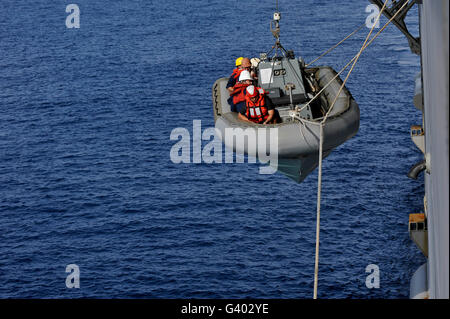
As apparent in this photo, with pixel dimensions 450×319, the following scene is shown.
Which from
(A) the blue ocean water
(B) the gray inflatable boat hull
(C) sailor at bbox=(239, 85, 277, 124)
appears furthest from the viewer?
(A) the blue ocean water

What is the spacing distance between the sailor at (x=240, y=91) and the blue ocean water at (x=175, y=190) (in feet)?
82.2

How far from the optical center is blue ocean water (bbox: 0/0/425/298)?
164 ft

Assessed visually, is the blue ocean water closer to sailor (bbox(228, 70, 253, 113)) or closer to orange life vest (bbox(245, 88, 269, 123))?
sailor (bbox(228, 70, 253, 113))

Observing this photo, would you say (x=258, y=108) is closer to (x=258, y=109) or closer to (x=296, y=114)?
(x=258, y=109)

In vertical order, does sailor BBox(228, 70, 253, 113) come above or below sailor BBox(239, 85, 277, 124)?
above

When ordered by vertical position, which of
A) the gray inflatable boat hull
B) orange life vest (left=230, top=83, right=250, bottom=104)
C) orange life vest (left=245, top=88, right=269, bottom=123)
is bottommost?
the gray inflatable boat hull

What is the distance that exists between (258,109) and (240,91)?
5.11ft

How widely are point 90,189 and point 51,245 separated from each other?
7.34 meters

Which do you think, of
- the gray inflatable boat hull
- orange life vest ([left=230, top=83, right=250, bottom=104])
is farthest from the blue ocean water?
the gray inflatable boat hull

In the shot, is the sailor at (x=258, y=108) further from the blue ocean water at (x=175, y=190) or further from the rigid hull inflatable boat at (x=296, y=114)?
the blue ocean water at (x=175, y=190)

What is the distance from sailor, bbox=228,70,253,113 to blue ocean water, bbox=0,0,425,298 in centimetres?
2505

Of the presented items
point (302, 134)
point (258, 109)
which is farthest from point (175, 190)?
point (302, 134)
